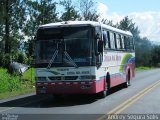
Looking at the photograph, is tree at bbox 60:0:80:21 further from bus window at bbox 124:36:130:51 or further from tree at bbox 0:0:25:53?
bus window at bbox 124:36:130:51

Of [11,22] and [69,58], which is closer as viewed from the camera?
[69,58]

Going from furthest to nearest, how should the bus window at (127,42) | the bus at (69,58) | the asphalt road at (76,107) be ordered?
the bus window at (127,42) → the bus at (69,58) → the asphalt road at (76,107)

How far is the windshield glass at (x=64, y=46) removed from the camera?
62.1 feet

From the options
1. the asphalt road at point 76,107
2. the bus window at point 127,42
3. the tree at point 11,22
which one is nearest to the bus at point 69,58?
the asphalt road at point 76,107

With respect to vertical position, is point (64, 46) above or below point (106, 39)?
below

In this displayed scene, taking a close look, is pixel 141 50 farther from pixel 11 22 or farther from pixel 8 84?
pixel 8 84

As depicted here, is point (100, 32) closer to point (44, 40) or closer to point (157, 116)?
point (44, 40)

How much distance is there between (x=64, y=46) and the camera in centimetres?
1911

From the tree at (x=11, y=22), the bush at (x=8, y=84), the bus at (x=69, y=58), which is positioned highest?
the tree at (x=11, y=22)

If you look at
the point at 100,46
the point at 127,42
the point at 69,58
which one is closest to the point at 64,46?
the point at 69,58

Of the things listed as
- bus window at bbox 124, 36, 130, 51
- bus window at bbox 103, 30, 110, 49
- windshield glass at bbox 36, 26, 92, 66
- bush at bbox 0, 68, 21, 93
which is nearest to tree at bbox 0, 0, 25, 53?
bush at bbox 0, 68, 21, 93

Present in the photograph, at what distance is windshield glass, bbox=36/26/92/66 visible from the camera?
1892 centimetres

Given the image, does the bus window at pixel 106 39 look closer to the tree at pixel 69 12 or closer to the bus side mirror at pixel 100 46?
the bus side mirror at pixel 100 46

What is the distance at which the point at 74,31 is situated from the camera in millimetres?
19266
